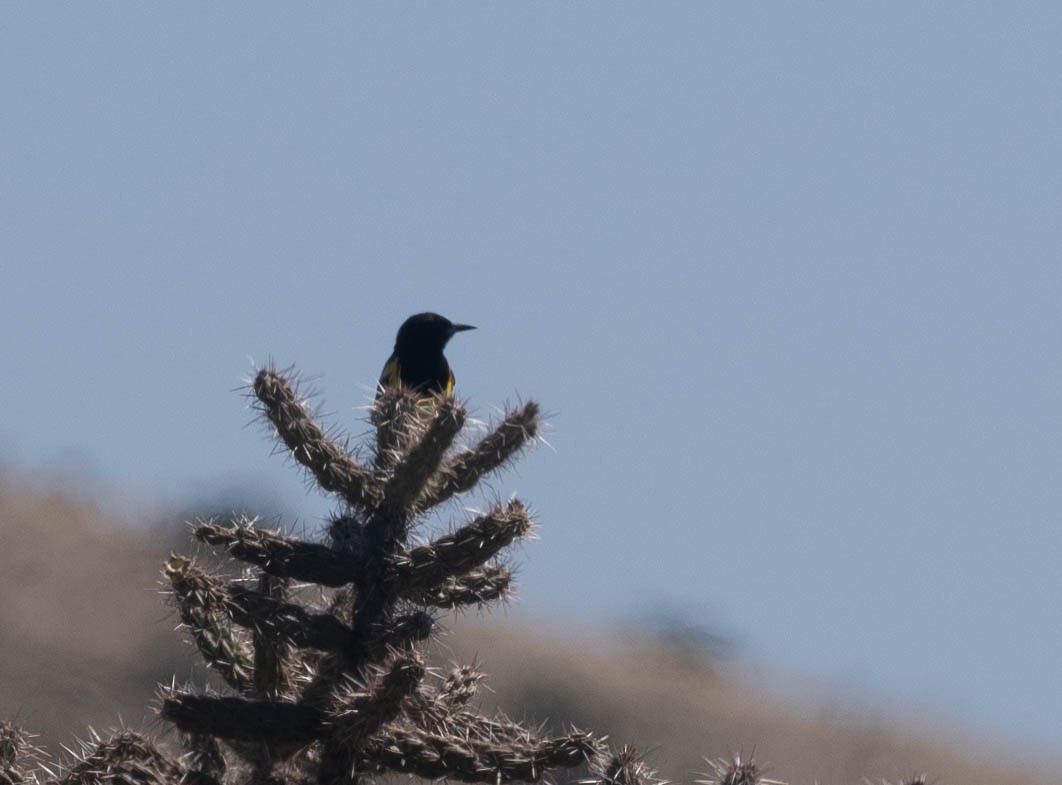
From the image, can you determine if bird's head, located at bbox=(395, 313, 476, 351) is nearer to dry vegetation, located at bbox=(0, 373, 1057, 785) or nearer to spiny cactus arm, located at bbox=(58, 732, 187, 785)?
spiny cactus arm, located at bbox=(58, 732, 187, 785)

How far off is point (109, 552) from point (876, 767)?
9.08 metres

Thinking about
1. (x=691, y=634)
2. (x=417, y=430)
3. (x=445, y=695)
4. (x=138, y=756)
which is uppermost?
(x=691, y=634)

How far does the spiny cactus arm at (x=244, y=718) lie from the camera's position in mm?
6027

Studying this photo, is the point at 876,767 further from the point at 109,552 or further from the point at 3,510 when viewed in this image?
the point at 3,510

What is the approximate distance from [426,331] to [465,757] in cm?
622

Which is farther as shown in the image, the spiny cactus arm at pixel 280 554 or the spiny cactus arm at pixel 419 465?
the spiny cactus arm at pixel 419 465

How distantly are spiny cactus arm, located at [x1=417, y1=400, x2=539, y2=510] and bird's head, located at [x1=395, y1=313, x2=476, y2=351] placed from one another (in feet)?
17.4

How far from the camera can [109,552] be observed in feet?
76.4

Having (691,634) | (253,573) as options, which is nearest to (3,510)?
(691,634)

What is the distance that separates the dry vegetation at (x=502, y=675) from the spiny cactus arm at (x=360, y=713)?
1362 cm

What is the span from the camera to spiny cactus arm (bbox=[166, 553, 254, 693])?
629 centimetres

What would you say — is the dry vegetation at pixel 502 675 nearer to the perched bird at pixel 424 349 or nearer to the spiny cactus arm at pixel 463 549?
the perched bird at pixel 424 349

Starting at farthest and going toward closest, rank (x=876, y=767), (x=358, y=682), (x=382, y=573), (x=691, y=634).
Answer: (x=691, y=634) → (x=876, y=767) → (x=382, y=573) → (x=358, y=682)

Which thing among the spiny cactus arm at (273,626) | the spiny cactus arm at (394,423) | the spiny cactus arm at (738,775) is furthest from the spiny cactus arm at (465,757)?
the spiny cactus arm at (394,423)
